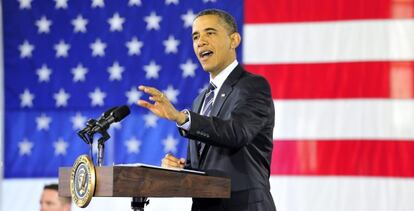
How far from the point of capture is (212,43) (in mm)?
2293

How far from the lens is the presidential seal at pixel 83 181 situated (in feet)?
5.77

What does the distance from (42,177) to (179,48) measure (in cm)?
119

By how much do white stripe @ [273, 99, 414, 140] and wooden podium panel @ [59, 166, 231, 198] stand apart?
82.6 inches

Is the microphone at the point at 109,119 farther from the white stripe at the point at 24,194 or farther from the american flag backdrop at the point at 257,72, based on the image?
the white stripe at the point at 24,194

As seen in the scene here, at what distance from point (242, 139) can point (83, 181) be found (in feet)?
1.55

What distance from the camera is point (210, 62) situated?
7.54 feet

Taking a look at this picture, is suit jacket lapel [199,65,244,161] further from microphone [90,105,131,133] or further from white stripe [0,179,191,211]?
white stripe [0,179,191,211]

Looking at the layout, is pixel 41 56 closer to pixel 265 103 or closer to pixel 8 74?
pixel 8 74

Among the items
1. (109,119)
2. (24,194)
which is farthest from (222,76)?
(24,194)

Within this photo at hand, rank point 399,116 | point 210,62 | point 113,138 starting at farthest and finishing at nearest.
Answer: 1. point 113,138
2. point 399,116
3. point 210,62

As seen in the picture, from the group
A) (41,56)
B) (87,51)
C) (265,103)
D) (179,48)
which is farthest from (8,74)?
(265,103)

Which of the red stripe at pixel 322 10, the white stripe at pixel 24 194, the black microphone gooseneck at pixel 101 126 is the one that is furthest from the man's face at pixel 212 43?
the white stripe at pixel 24 194

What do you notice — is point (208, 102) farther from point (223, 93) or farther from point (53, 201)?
point (53, 201)

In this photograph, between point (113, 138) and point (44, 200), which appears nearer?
point (44, 200)
